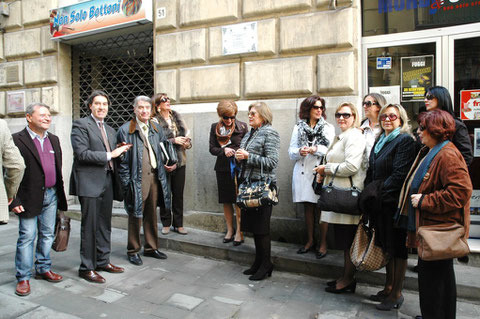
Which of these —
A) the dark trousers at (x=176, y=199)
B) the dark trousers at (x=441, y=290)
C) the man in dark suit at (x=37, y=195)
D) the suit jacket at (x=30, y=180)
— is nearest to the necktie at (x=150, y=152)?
the dark trousers at (x=176, y=199)

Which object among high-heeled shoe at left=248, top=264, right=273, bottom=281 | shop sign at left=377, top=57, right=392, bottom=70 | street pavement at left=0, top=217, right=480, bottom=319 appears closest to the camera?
street pavement at left=0, top=217, right=480, bottom=319

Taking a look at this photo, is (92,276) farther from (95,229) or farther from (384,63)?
(384,63)

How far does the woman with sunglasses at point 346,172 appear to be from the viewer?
364cm

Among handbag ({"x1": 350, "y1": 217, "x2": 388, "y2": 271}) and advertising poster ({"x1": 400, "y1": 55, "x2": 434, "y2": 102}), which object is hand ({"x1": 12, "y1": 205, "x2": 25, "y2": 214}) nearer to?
handbag ({"x1": 350, "y1": 217, "x2": 388, "y2": 271})

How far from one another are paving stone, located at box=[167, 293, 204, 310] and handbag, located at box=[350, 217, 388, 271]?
4.96 feet

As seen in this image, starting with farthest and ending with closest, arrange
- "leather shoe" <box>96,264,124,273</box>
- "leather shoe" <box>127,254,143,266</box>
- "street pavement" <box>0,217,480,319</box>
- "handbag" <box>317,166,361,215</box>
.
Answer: "leather shoe" <box>127,254,143,266</box> → "leather shoe" <box>96,264,124,273</box> → "handbag" <box>317,166,361,215</box> → "street pavement" <box>0,217,480,319</box>

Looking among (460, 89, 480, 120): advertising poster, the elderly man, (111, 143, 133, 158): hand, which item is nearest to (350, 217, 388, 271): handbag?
(460, 89, 480, 120): advertising poster

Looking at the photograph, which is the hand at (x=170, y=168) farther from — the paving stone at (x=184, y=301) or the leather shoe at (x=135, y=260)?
the paving stone at (x=184, y=301)

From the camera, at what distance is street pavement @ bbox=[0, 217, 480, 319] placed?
3387mm

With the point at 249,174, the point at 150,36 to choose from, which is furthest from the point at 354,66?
the point at 150,36

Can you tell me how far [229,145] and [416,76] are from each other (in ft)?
8.50

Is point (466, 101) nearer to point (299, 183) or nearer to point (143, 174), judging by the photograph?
point (299, 183)

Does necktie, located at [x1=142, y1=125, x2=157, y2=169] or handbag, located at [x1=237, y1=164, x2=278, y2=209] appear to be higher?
necktie, located at [x1=142, y1=125, x2=157, y2=169]

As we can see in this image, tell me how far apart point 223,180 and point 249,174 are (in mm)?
1072
